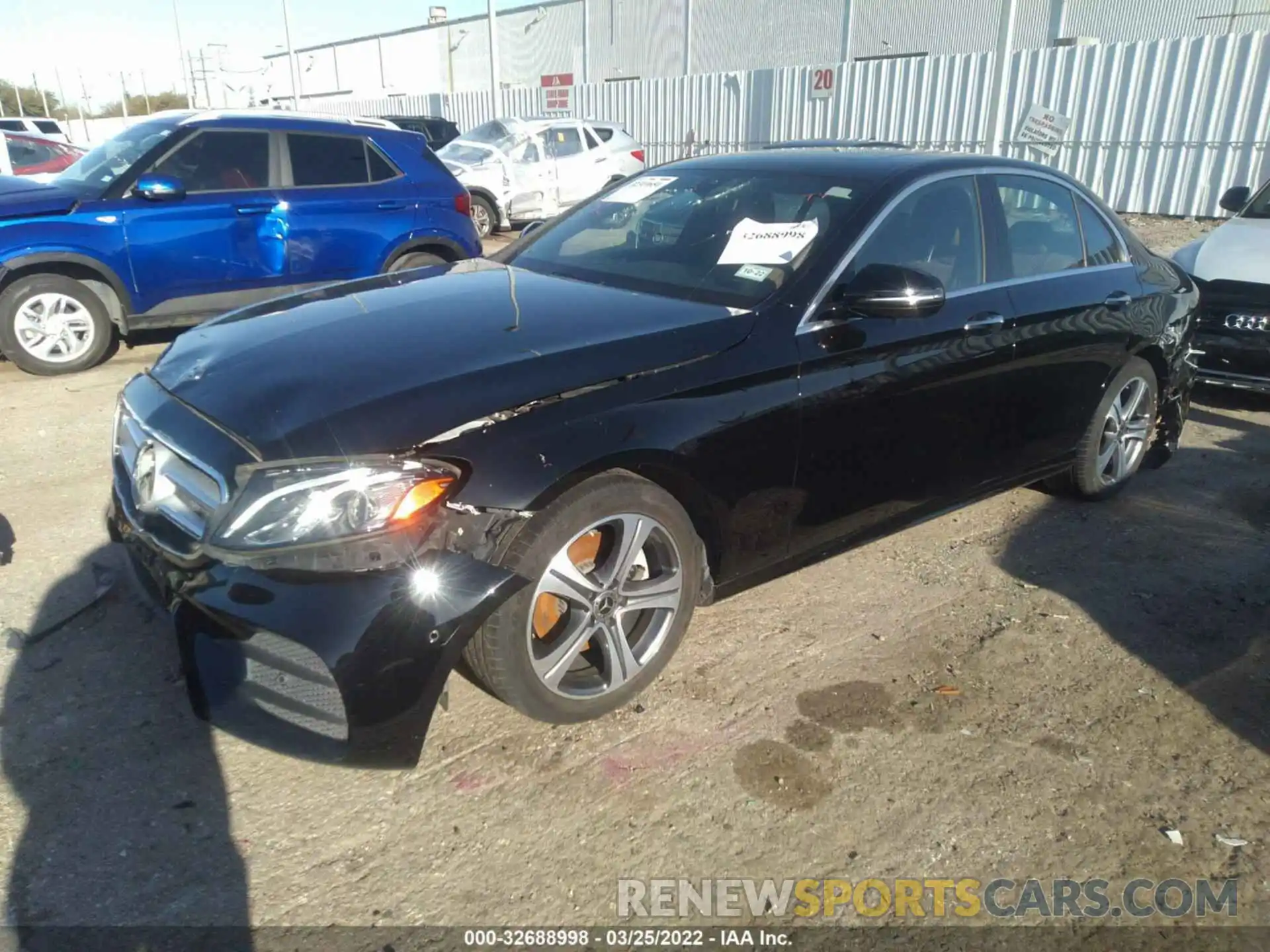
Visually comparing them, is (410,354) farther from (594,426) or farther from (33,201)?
(33,201)

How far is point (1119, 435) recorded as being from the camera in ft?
15.4

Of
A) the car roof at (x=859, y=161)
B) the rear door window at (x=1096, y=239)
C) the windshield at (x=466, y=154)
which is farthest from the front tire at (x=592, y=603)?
the windshield at (x=466, y=154)

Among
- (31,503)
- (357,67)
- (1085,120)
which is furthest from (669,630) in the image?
(357,67)

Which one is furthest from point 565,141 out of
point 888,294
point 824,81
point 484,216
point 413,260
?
point 888,294

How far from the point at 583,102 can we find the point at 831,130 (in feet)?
28.9

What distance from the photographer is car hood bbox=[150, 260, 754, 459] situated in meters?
2.43

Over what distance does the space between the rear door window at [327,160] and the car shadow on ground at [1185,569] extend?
566 centimetres

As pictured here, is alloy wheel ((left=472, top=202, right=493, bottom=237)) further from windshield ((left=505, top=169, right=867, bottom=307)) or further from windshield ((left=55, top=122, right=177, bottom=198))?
windshield ((left=505, top=169, right=867, bottom=307))

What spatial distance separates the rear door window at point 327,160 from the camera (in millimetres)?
7219

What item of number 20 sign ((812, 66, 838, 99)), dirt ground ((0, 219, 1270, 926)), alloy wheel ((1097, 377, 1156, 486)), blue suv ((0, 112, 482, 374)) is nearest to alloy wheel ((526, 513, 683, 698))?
dirt ground ((0, 219, 1270, 926))

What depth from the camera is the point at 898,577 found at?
3951 millimetres

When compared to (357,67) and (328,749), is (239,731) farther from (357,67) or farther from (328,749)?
(357,67)

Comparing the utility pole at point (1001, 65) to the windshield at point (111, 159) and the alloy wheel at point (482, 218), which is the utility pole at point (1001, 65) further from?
the windshield at point (111, 159)

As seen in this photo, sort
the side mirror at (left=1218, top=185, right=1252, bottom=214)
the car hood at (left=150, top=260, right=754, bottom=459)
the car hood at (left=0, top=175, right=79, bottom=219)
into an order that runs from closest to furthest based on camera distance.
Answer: the car hood at (left=150, top=260, right=754, bottom=459) < the car hood at (left=0, top=175, right=79, bottom=219) < the side mirror at (left=1218, top=185, right=1252, bottom=214)
